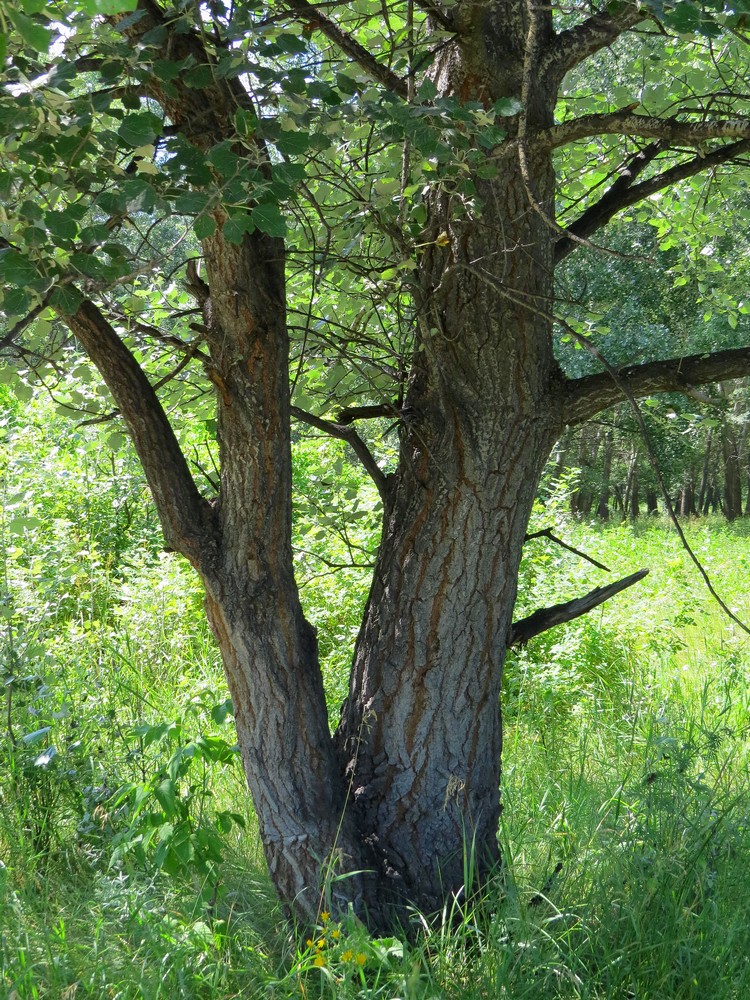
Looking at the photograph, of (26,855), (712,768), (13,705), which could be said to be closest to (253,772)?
(26,855)

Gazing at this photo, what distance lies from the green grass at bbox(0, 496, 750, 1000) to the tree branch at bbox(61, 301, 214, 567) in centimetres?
70

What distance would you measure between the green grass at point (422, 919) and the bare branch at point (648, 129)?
5.66 feet

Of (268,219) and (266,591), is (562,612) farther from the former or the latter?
(268,219)

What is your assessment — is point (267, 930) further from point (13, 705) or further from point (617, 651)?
point (617, 651)

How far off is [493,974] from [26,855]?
1.51 meters

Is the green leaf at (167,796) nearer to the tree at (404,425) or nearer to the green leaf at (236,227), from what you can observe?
the tree at (404,425)

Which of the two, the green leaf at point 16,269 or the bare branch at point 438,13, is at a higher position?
the bare branch at point 438,13

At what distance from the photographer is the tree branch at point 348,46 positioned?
2.10 metres

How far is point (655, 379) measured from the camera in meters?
2.37

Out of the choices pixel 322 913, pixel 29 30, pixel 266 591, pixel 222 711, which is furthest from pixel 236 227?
pixel 322 913

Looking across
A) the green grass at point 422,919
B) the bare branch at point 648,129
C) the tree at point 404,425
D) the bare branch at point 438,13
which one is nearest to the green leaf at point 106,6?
the tree at point 404,425

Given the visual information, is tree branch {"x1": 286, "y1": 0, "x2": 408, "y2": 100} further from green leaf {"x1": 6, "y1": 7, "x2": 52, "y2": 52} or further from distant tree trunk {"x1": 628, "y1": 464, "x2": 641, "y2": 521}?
distant tree trunk {"x1": 628, "y1": 464, "x2": 641, "y2": 521}

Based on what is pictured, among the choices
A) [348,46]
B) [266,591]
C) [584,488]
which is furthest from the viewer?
[584,488]

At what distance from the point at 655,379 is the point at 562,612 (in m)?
0.74
